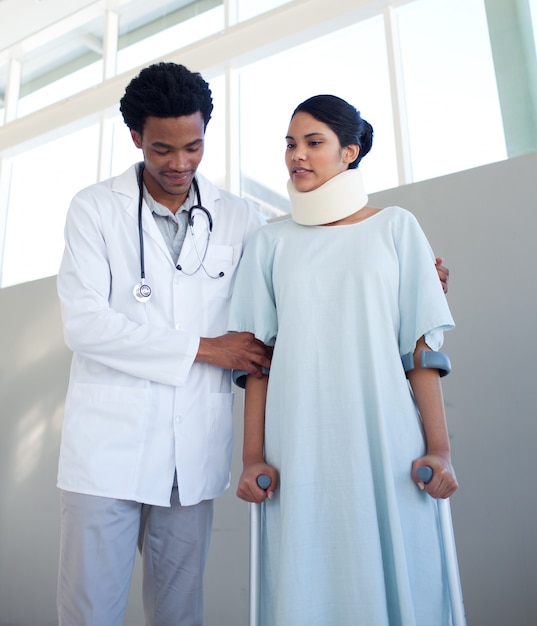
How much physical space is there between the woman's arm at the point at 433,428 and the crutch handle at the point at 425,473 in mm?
14

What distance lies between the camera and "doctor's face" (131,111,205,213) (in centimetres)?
152

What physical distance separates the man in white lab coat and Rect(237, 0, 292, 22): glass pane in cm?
204

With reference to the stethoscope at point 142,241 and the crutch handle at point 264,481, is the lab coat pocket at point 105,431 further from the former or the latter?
the crutch handle at point 264,481

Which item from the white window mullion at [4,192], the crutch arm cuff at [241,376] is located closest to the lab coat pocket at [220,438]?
the crutch arm cuff at [241,376]

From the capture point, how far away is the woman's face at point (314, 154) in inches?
53.8

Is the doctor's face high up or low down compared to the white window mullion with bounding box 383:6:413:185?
down

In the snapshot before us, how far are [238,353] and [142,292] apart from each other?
0.29m

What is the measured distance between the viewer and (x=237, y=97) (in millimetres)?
3408

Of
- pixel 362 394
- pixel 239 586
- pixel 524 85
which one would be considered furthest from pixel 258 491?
pixel 524 85

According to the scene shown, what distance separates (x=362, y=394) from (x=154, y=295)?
0.59 m

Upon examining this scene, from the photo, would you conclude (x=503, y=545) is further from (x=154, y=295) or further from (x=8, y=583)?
(x=8, y=583)

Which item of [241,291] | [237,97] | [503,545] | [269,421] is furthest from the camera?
[237,97]

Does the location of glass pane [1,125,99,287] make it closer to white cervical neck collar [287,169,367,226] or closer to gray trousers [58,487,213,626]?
gray trousers [58,487,213,626]

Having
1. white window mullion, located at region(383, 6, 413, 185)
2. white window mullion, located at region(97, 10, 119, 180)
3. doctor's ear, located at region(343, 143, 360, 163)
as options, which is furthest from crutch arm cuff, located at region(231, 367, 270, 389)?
white window mullion, located at region(97, 10, 119, 180)
